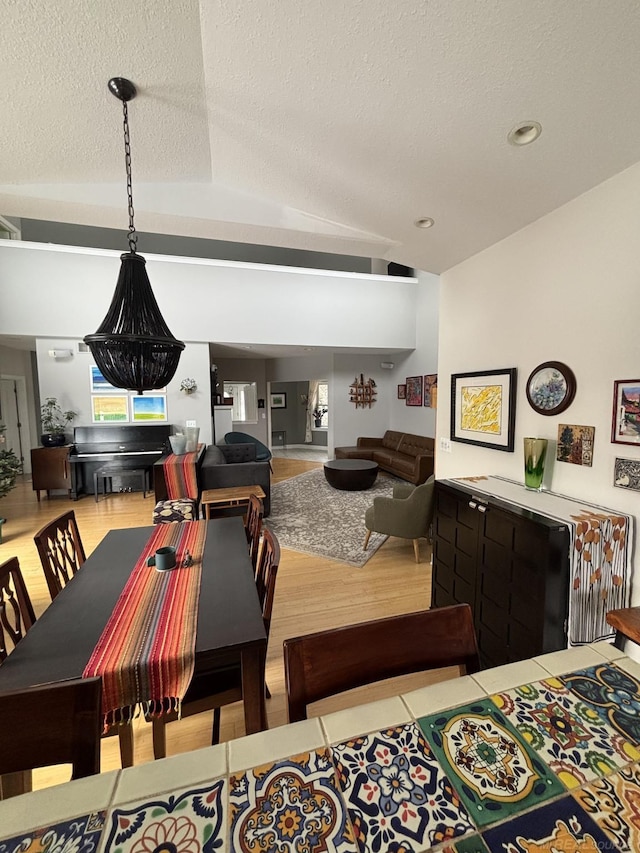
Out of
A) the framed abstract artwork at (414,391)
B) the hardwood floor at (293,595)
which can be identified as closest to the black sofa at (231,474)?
the hardwood floor at (293,595)

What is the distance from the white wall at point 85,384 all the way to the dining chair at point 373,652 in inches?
235

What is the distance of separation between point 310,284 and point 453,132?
5.32 m

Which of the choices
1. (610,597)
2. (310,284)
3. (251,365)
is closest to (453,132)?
(610,597)

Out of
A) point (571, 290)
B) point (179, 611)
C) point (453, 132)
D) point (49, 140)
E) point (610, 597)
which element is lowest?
point (610, 597)

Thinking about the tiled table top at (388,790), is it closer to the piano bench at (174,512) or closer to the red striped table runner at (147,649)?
the red striped table runner at (147,649)

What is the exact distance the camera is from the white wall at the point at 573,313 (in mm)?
1713

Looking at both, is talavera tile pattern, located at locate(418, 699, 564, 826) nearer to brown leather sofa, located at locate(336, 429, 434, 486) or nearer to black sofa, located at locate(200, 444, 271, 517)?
black sofa, located at locate(200, 444, 271, 517)

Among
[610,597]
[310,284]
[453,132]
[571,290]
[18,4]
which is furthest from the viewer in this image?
[310,284]

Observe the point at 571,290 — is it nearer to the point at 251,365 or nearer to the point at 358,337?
the point at 358,337

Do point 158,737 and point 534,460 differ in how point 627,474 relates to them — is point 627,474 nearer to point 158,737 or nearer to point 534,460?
point 534,460

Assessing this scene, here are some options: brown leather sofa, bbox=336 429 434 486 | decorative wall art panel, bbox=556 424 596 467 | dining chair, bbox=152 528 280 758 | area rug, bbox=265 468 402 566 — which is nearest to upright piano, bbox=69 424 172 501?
area rug, bbox=265 468 402 566

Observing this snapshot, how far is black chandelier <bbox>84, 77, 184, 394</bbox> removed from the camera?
1668 millimetres

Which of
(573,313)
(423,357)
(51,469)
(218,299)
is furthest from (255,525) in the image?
(423,357)

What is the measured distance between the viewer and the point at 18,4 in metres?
1.19
